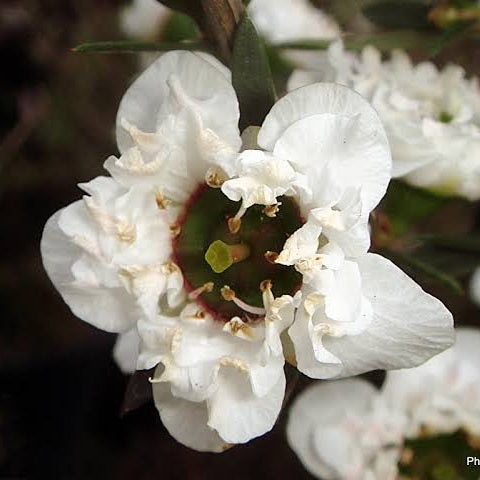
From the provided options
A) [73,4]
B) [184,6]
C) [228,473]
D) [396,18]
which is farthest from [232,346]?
[73,4]

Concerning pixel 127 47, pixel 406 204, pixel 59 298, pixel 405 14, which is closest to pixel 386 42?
pixel 405 14

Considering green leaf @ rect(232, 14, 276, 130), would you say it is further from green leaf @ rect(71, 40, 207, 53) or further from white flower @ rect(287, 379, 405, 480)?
white flower @ rect(287, 379, 405, 480)

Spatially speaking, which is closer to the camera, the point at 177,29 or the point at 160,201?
the point at 160,201

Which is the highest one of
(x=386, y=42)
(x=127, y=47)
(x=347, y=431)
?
(x=127, y=47)

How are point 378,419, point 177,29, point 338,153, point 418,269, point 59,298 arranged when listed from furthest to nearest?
point 59,298, point 177,29, point 378,419, point 418,269, point 338,153

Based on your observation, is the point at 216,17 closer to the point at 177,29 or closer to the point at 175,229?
the point at 175,229

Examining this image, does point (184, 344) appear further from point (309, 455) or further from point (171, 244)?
point (309, 455)

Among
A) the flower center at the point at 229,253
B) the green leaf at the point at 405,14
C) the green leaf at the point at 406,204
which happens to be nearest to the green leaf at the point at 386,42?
the green leaf at the point at 405,14
